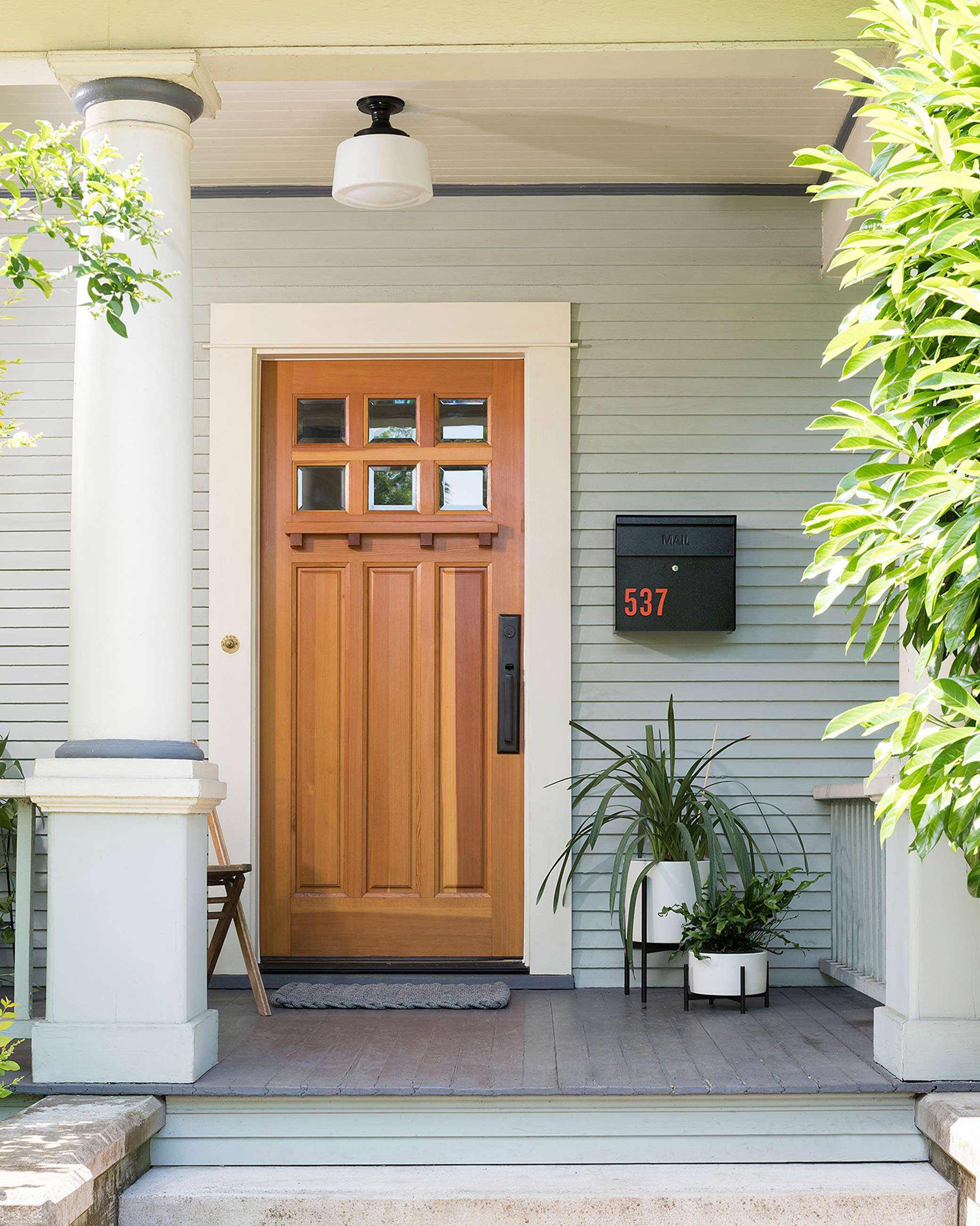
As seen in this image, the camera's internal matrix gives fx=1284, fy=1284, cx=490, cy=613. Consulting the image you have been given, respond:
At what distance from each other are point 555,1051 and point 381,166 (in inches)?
99.1

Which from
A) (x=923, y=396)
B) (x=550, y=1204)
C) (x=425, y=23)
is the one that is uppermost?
(x=425, y=23)

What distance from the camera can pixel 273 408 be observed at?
457 cm

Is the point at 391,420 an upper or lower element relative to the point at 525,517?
upper

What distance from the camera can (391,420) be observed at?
4.57 metres

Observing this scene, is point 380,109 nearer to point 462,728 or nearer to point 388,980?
point 462,728

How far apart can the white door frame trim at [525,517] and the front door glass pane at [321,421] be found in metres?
0.17

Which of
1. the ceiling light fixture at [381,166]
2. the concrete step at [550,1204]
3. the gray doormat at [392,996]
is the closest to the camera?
the concrete step at [550,1204]

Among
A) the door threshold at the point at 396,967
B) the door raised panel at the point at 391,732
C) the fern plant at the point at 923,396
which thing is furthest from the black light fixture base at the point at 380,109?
the door threshold at the point at 396,967

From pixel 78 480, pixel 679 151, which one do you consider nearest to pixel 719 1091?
pixel 78 480

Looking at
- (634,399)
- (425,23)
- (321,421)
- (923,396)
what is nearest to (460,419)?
(321,421)

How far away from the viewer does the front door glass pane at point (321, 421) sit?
15.0ft

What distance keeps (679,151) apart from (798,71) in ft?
3.00

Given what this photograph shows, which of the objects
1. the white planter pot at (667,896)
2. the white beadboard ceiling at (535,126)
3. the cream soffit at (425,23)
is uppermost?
the white beadboard ceiling at (535,126)

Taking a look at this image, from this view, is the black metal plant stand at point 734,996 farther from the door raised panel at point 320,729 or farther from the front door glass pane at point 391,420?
the front door glass pane at point 391,420
